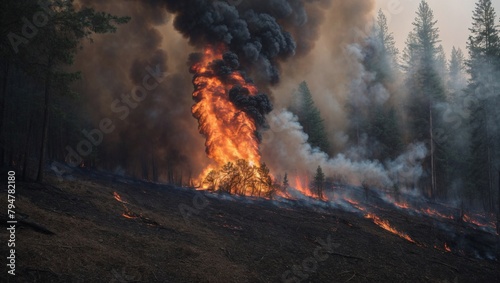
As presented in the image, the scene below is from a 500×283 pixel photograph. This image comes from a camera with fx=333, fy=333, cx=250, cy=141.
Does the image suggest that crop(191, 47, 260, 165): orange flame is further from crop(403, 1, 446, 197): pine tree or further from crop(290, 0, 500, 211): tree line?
crop(403, 1, 446, 197): pine tree

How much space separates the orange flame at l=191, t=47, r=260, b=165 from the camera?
94.7ft

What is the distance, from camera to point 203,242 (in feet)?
42.0

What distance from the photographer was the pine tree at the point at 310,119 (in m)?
49.6

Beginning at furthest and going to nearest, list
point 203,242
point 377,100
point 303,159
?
point 377,100, point 303,159, point 203,242

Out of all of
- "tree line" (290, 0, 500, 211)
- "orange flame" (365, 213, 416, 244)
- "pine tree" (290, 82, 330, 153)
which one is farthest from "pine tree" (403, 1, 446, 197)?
"orange flame" (365, 213, 416, 244)

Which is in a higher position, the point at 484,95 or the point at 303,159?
the point at 484,95

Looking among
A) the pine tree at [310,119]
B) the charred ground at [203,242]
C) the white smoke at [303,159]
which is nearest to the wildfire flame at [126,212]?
the charred ground at [203,242]

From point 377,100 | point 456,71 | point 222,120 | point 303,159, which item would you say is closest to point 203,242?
point 222,120

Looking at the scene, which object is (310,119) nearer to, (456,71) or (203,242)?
(203,242)

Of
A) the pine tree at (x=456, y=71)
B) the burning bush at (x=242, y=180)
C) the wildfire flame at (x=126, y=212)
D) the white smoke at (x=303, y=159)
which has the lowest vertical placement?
the wildfire flame at (x=126, y=212)

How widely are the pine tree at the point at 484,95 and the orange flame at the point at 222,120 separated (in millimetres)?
32838

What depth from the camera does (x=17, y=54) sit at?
14.6 meters

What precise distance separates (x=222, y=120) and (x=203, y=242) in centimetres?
1817

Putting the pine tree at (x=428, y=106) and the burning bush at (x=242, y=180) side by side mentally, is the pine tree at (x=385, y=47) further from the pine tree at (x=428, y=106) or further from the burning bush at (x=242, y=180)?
the burning bush at (x=242, y=180)
